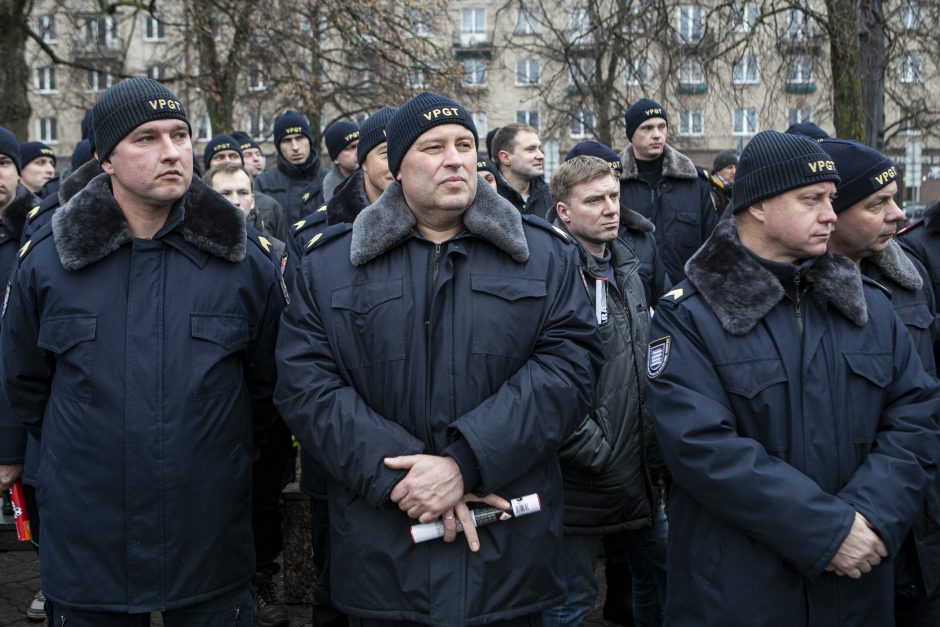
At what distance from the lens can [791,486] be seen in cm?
291

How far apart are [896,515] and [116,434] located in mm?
2489

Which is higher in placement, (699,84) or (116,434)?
(699,84)

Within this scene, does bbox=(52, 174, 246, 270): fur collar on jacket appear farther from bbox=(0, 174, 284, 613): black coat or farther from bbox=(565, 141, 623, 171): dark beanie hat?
bbox=(565, 141, 623, 171): dark beanie hat

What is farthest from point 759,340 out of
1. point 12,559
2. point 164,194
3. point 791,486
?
point 12,559

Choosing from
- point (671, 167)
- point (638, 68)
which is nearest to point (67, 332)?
point (671, 167)

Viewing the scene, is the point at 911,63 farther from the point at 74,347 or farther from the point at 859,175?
the point at 74,347

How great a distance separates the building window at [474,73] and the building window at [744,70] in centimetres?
797

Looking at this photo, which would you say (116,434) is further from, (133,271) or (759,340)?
(759,340)

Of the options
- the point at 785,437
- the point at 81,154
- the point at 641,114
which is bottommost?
the point at 785,437

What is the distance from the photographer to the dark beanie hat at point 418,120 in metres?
3.37

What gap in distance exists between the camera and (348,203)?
16.3 feet

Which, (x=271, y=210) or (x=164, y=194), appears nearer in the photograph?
(x=164, y=194)

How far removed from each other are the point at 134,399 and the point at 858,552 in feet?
7.65

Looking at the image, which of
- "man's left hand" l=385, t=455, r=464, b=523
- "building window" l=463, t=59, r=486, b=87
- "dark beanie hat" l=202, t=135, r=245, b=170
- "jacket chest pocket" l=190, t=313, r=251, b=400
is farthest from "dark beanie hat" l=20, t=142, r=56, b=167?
"building window" l=463, t=59, r=486, b=87
